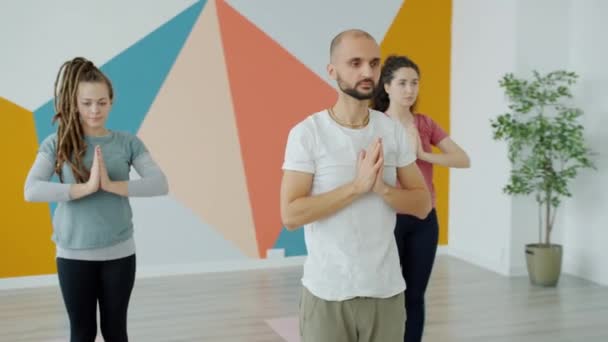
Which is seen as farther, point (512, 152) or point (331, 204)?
point (512, 152)

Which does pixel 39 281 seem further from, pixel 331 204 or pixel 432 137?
pixel 331 204

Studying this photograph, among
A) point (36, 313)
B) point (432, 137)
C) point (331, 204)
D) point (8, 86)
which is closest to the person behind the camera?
point (331, 204)

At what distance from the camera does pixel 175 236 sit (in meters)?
5.23

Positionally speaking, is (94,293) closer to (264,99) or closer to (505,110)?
(264,99)

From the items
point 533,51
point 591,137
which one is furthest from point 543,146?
point 533,51

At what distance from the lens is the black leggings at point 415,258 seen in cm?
276

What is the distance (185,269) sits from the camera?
208 inches

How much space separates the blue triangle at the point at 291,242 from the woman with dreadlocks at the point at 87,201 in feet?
10.5

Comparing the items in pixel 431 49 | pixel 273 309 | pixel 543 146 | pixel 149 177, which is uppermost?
pixel 431 49

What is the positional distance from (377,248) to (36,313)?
10.7 ft

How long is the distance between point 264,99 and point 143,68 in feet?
3.16

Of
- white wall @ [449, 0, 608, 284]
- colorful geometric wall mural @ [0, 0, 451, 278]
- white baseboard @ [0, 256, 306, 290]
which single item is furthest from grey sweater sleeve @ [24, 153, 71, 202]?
white wall @ [449, 0, 608, 284]

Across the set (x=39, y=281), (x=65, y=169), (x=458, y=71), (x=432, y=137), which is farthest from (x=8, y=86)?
(x=458, y=71)

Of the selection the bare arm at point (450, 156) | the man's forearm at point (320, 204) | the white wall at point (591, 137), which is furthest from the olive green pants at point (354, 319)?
the white wall at point (591, 137)
